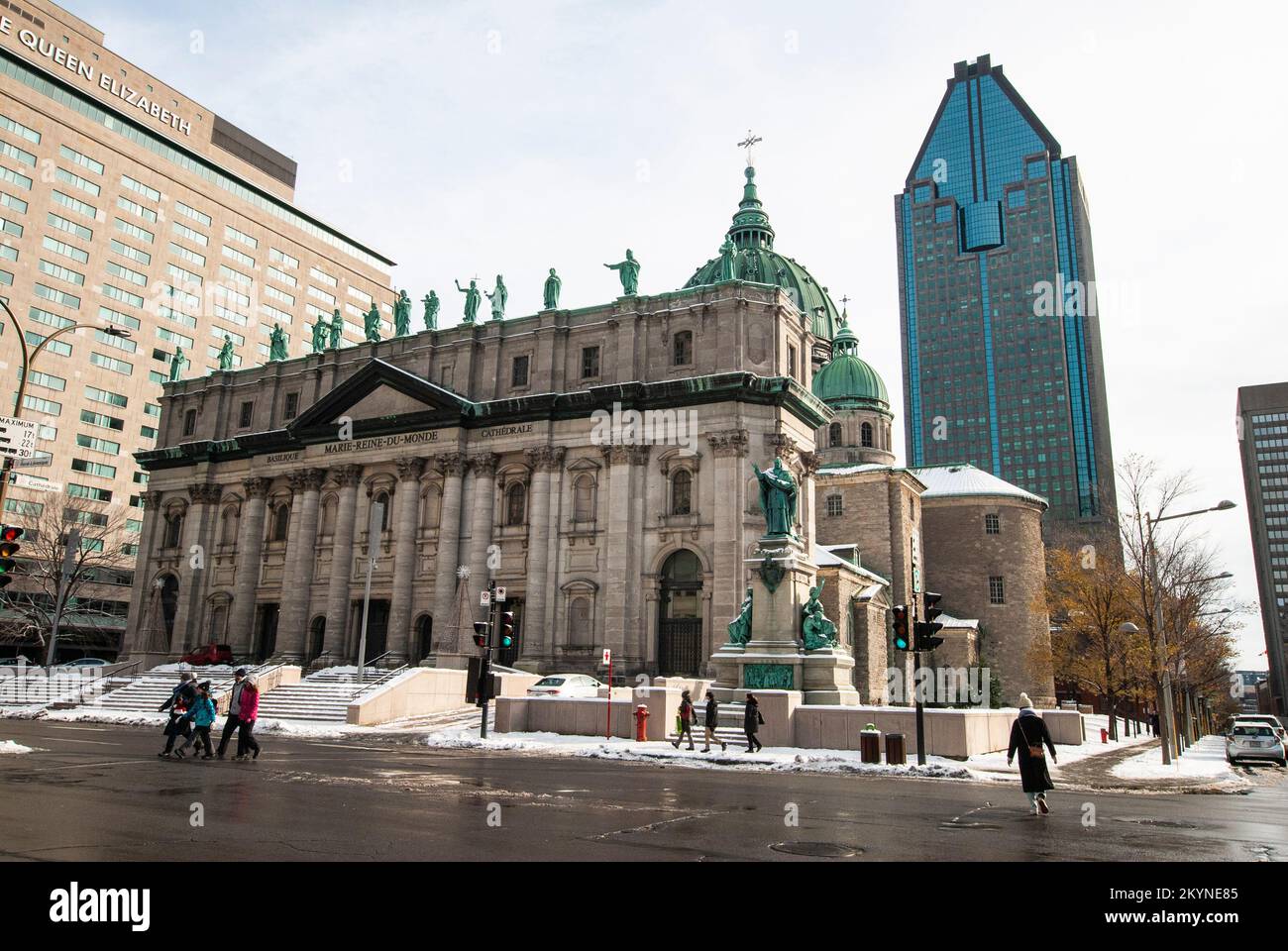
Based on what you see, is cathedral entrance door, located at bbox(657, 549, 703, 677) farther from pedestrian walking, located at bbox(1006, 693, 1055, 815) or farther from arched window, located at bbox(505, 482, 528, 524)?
pedestrian walking, located at bbox(1006, 693, 1055, 815)

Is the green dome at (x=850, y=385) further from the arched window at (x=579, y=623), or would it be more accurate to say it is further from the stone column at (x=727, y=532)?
the arched window at (x=579, y=623)

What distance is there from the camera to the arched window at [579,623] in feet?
144

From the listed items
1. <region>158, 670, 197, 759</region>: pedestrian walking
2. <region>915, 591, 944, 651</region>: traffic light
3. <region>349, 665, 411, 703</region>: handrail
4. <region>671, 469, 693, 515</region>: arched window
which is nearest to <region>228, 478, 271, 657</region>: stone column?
<region>349, 665, 411, 703</region>: handrail

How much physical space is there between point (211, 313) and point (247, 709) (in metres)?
81.1

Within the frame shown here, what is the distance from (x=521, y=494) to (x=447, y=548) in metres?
4.52

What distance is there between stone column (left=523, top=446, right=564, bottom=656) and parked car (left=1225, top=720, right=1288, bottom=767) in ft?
88.9

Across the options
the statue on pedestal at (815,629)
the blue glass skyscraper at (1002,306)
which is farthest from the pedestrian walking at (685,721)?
the blue glass skyscraper at (1002,306)

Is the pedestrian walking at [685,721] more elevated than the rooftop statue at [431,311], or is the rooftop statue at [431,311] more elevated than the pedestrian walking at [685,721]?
the rooftop statue at [431,311]

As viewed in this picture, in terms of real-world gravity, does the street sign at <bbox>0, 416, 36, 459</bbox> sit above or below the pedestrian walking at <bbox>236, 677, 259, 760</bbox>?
above

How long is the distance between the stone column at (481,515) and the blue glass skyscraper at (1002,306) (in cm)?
10694

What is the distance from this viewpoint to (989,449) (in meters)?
148

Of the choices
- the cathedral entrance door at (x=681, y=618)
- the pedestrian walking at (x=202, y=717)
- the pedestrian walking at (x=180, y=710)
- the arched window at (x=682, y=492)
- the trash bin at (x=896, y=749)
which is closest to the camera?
the pedestrian walking at (x=202, y=717)

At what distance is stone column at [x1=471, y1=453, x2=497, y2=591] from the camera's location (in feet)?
152

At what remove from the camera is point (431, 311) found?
52.4 m
